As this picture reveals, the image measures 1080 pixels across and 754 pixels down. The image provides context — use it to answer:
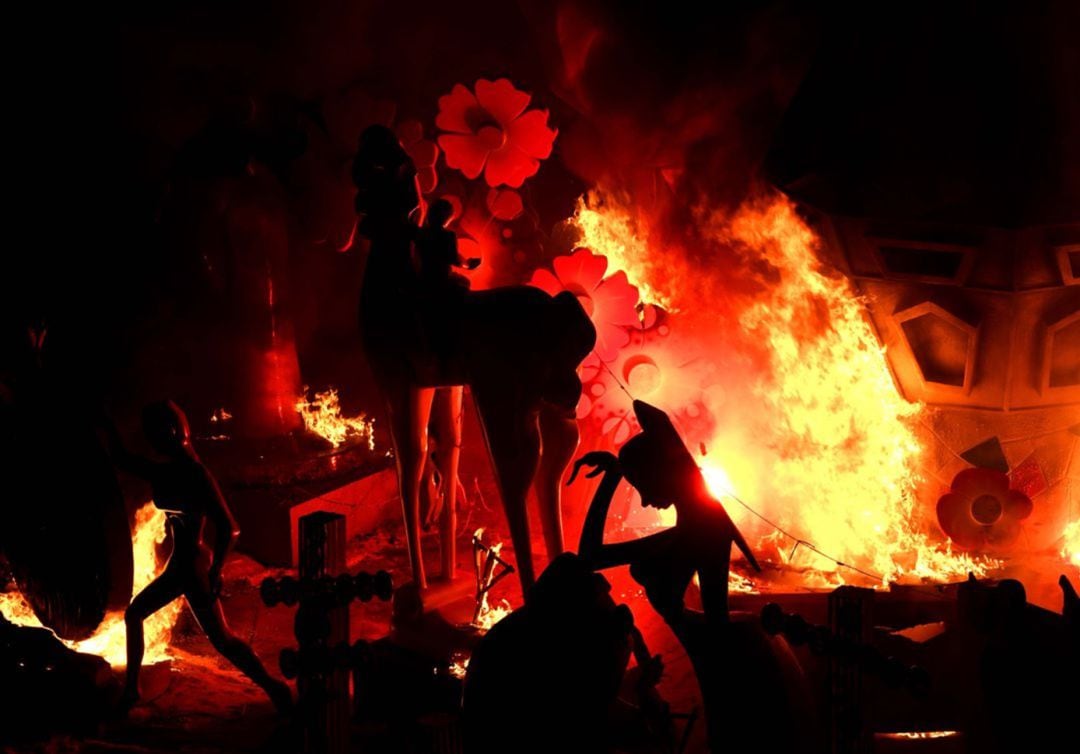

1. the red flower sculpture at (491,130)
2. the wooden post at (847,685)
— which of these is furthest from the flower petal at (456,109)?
the wooden post at (847,685)

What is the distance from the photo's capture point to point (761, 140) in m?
8.35

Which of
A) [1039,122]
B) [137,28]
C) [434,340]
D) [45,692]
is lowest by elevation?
[45,692]

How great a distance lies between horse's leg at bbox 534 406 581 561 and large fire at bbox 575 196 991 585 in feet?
7.57

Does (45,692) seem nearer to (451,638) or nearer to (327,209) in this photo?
(451,638)

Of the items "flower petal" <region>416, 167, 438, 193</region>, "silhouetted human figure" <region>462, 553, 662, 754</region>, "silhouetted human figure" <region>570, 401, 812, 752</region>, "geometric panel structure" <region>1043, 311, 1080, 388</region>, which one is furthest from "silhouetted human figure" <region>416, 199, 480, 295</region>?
"geometric panel structure" <region>1043, 311, 1080, 388</region>

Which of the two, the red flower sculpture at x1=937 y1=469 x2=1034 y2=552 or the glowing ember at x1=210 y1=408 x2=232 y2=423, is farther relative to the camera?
the glowing ember at x1=210 y1=408 x2=232 y2=423

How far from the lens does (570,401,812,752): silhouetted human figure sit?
3902 millimetres

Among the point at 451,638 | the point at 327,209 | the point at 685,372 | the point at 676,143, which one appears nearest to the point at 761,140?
the point at 676,143

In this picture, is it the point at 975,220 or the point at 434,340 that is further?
the point at 975,220

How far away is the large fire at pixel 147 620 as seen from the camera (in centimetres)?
597

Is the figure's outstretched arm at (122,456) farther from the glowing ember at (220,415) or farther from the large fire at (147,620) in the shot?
the glowing ember at (220,415)

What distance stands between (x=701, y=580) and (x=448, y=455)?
2.49 m

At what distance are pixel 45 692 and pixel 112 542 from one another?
2.77 feet

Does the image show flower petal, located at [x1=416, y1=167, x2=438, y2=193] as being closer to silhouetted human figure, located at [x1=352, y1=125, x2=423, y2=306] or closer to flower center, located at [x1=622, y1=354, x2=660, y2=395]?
Answer: flower center, located at [x1=622, y1=354, x2=660, y2=395]
